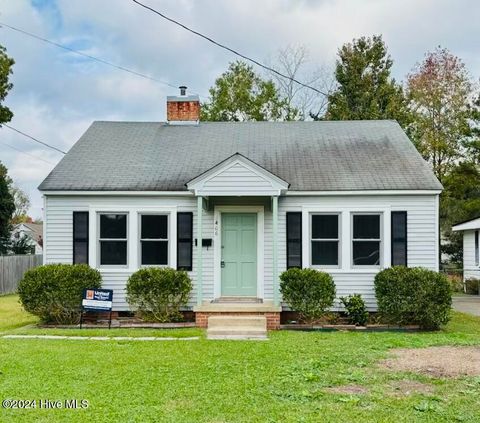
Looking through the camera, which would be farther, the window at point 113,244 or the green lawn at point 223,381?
the window at point 113,244

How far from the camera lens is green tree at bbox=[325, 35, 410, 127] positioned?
2445 cm

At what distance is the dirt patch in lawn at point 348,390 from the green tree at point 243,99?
23365 mm

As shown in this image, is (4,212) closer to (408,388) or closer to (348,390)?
(348,390)

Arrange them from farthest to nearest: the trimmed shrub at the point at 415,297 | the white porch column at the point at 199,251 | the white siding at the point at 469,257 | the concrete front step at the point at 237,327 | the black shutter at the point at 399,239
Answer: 1. the white siding at the point at 469,257
2. the black shutter at the point at 399,239
3. the white porch column at the point at 199,251
4. the trimmed shrub at the point at 415,297
5. the concrete front step at the point at 237,327

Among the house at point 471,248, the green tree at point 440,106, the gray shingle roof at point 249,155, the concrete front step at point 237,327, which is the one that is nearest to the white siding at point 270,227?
the gray shingle roof at point 249,155

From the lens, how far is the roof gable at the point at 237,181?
38.0ft

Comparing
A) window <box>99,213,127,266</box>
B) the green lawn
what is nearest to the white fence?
window <box>99,213,127,266</box>

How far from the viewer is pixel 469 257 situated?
2327 cm

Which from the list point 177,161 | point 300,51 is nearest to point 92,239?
point 177,161

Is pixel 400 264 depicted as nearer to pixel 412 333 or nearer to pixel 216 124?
pixel 412 333

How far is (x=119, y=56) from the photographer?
18.0 metres

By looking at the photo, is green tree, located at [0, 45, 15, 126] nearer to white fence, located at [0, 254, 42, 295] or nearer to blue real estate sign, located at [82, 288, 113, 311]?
white fence, located at [0, 254, 42, 295]

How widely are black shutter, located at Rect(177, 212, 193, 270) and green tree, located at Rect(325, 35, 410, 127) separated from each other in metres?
14.6

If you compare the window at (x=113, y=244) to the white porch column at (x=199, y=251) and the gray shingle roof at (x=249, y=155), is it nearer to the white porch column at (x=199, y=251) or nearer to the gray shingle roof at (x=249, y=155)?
the gray shingle roof at (x=249, y=155)
